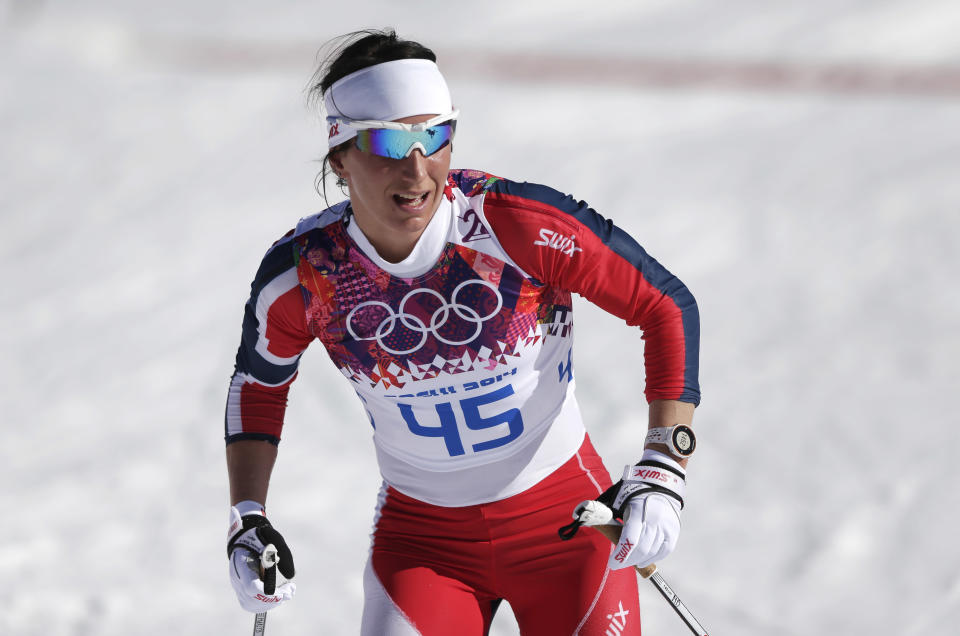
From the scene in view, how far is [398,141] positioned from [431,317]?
0.39 meters

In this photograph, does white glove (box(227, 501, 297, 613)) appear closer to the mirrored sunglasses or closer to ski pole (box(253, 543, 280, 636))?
ski pole (box(253, 543, 280, 636))

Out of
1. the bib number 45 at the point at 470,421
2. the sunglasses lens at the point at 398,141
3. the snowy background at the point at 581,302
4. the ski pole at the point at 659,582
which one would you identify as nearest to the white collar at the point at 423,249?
the sunglasses lens at the point at 398,141

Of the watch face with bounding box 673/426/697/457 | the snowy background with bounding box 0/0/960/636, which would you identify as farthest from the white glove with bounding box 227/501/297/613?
the snowy background with bounding box 0/0/960/636

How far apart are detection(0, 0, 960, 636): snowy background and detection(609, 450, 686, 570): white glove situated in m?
1.43

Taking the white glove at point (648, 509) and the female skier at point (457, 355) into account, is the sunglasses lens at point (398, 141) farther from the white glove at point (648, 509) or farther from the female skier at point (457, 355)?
the white glove at point (648, 509)

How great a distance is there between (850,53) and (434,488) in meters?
5.27

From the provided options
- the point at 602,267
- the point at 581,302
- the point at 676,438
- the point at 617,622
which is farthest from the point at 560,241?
the point at 581,302

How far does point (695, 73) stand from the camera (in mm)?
6668

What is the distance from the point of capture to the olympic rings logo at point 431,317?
2.21 metres

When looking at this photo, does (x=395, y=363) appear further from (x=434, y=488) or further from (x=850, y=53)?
(x=850, y=53)

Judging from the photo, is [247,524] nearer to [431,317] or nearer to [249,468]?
[249,468]

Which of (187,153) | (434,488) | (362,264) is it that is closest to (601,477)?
(434,488)

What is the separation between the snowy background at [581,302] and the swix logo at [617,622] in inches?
52.2

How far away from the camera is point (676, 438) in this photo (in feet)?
7.31
